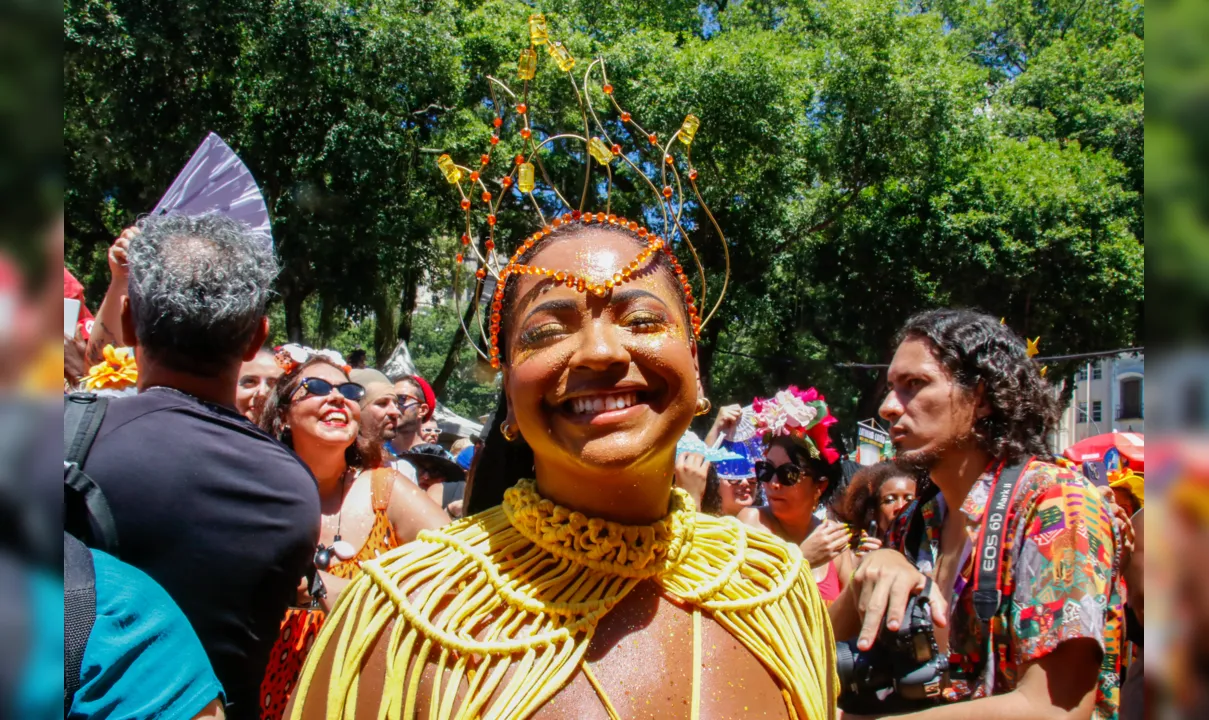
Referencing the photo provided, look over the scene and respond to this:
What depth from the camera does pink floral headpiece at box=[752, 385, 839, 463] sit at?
4352 millimetres

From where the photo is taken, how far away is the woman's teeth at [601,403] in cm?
168

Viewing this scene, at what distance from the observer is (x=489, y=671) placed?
1.58 metres

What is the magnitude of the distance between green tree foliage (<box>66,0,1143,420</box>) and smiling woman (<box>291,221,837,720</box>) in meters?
7.05

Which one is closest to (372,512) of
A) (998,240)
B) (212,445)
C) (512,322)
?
(212,445)

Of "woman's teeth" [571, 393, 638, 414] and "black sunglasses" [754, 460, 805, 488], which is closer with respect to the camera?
"woman's teeth" [571, 393, 638, 414]

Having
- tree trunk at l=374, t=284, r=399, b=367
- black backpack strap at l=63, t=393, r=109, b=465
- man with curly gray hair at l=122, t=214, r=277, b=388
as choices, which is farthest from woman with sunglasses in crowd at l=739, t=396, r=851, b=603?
tree trunk at l=374, t=284, r=399, b=367

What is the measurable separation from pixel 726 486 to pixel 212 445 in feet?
11.3

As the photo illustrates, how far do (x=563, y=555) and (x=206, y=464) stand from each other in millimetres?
890

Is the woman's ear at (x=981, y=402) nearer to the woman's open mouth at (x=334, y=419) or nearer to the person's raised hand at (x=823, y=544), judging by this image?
the person's raised hand at (x=823, y=544)

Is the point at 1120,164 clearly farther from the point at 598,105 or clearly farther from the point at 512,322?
the point at 512,322

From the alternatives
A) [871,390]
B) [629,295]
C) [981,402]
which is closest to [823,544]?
[981,402]

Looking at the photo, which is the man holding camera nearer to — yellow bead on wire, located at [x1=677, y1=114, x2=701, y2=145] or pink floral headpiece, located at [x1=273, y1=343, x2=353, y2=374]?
yellow bead on wire, located at [x1=677, y1=114, x2=701, y2=145]

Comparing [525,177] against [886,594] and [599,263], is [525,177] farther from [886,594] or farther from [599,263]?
[886,594]

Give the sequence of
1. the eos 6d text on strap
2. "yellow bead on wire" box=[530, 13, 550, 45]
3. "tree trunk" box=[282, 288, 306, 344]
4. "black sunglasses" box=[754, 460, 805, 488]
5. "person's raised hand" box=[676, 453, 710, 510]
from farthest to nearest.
A: "tree trunk" box=[282, 288, 306, 344], "black sunglasses" box=[754, 460, 805, 488], "person's raised hand" box=[676, 453, 710, 510], the eos 6d text on strap, "yellow bead on wire" box=[530, 13, 550, 45]
